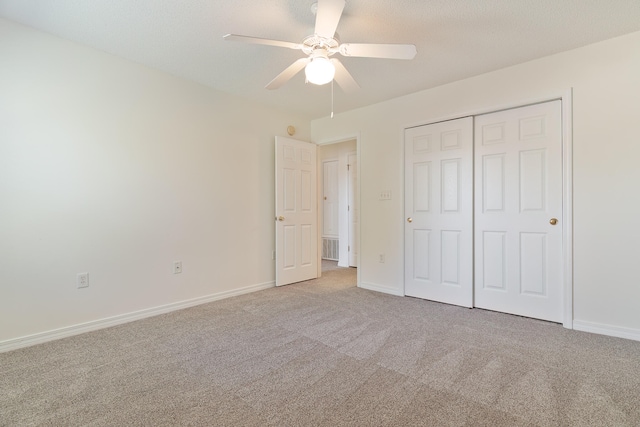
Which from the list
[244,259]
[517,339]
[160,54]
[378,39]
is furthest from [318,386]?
[160,54]

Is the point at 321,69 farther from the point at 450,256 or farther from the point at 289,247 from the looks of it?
the point at 289,247

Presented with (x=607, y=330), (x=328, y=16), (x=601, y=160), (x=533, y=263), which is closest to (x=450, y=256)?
(x=533, y=263)

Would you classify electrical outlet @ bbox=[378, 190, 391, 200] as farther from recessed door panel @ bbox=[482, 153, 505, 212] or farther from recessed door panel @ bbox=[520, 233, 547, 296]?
recessed door panel @ bbox=[520, 233, 547, 296]

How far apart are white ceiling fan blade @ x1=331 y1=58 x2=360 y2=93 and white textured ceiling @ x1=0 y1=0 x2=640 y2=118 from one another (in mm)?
Answer: 344

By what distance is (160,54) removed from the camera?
2.62 meters

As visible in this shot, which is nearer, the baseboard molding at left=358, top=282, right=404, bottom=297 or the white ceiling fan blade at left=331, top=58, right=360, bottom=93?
the white ceiling fan blade at left=331, top=58, right=360, bottom=93

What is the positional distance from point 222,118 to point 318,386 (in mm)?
2953

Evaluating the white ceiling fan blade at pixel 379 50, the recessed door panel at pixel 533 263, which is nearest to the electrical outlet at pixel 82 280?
the white ceiling fan blade at pixel 379 50

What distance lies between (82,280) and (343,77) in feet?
8.84

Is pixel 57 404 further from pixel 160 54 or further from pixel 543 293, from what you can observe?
pixel 543 293

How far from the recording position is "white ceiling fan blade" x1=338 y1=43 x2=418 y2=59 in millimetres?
1829

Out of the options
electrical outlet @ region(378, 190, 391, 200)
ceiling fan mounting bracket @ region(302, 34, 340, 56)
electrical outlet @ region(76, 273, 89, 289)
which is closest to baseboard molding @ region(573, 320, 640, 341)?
electrical outlet @ region(378, 190, 391, 200)

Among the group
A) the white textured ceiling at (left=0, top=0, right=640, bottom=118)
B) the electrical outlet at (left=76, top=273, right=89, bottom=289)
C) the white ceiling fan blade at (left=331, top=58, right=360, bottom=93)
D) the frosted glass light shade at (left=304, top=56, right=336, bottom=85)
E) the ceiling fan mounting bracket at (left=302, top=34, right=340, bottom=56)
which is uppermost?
the white textured ceiling at (left=0, top=0, right=640, bottom=118)

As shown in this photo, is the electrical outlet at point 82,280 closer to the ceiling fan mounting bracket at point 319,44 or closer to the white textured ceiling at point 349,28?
the white textured ceiling at point 349,28
